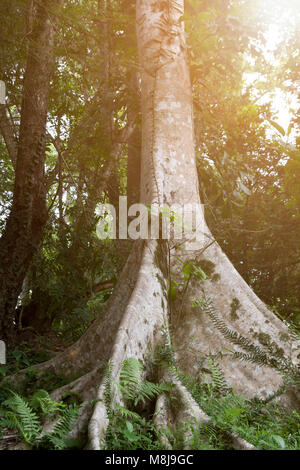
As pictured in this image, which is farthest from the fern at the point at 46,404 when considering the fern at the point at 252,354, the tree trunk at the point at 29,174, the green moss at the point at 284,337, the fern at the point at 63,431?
the tree trunk at the point at 29,174

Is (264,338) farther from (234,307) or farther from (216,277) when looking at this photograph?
(216,277)

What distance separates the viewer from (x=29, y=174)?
5598 millimetres

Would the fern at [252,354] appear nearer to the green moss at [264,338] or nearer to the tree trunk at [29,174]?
the green moss at [264,338]

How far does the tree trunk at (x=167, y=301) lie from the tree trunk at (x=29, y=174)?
1.43 metres

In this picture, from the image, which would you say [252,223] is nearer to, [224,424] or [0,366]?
[0,366]

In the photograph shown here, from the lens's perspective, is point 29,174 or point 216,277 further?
point 29,174

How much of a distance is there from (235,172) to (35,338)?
4.30 m

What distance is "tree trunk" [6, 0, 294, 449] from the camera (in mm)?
3107

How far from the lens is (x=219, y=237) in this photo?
25.1ft

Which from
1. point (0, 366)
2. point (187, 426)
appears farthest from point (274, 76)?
point (187, 426)

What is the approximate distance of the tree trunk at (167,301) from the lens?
3107 millimetres

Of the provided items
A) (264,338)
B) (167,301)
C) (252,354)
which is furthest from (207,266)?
(252,354)

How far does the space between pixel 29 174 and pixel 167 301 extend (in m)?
2.85

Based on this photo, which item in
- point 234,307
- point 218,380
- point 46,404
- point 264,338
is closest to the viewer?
point 46,404
